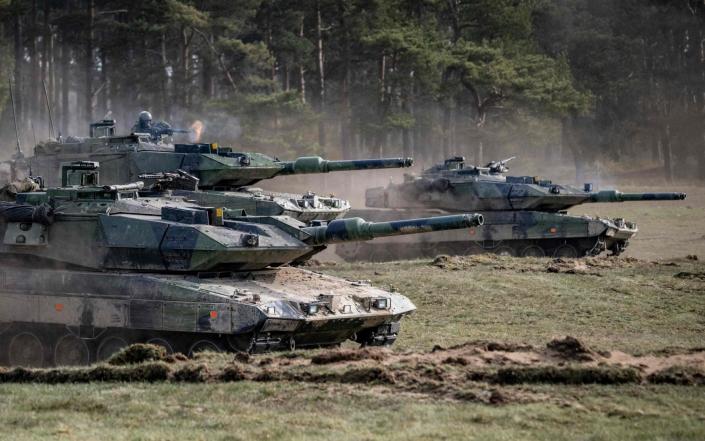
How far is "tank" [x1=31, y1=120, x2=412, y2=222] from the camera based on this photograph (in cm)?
2558

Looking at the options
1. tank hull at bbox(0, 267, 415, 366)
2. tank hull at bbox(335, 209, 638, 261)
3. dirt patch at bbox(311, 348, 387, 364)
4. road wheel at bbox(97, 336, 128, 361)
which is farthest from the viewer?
tank hull at bbox(335, 209, 638, 261)

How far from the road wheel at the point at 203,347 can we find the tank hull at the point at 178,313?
0.01 m

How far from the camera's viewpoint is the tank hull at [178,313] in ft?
52.6

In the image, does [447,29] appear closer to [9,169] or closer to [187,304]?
[9,169]

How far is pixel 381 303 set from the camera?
17.3m

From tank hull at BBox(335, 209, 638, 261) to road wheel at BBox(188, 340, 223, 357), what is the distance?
15072 millimetres

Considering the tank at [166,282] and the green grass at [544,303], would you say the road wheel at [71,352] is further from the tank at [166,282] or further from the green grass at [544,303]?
the green grass at [544,303]

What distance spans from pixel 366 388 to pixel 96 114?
59065mm

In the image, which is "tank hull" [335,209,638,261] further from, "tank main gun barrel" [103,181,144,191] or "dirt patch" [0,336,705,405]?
"dirt patch" [0,336,705,405]

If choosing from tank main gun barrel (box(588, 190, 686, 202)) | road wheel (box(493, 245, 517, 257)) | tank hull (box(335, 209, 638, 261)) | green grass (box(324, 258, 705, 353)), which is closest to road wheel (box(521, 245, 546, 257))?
tank hull (box(335, 209, 638, 261))

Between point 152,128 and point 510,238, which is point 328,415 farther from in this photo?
point 510,238

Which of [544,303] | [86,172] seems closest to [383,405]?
[86,172]

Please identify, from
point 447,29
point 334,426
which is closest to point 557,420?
point 334,426

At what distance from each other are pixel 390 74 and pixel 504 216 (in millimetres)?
30820
